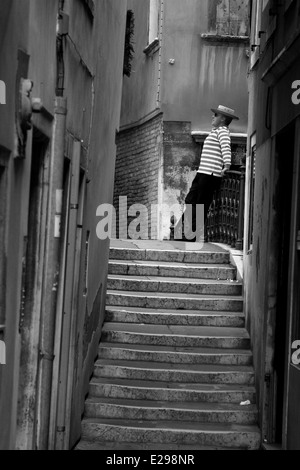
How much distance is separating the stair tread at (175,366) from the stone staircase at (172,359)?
0.01m

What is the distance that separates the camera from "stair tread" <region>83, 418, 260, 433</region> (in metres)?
11.6

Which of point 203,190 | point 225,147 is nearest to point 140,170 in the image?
point 203,190

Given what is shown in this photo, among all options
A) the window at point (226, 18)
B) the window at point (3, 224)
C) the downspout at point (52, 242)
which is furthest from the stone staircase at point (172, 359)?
the window at point (226, 18)

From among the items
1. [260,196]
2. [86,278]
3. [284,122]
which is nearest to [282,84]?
[284,122]

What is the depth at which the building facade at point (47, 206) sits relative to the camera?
6.49m

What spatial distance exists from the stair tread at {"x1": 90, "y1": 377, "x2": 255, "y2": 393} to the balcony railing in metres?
3.58

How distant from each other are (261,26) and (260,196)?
6.92 feet

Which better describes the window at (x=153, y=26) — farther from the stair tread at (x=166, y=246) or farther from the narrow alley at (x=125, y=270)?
the stair tread at (x=166, y=246)

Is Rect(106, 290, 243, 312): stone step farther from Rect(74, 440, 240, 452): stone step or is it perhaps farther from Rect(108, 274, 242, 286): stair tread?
Rect(74, 440, 240, 452): stone step

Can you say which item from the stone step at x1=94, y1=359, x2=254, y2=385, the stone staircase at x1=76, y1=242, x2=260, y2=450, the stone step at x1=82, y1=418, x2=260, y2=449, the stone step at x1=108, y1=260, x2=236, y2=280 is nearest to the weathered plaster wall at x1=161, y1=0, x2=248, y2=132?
the stone staircase at x1=76, y1=242, x2=260, y2=450

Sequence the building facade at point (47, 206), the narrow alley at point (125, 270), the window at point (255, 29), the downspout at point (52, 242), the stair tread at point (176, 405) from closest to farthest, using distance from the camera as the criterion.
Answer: the building facade at point (47, 206) < the narrow alley at point (125, 270) < the downspout at point (52, 242) < the stair tread at point (176, 405) < the window at point (255, 29)

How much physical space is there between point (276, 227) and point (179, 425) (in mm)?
2376

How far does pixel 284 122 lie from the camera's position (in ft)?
34.8

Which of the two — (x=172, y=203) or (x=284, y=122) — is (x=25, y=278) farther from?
(x=172, y=203)
